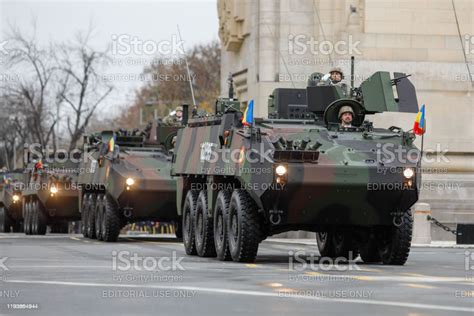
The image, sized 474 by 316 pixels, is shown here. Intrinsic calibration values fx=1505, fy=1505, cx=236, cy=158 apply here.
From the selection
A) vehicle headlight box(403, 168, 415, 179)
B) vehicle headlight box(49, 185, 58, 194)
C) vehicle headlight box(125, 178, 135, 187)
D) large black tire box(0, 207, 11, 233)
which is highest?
vehicle headlight box(403, 168, 415, 179)

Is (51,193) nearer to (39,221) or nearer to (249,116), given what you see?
(39,221)

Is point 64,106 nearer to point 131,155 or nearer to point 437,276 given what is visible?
point 131,155

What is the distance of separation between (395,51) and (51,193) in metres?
9.30

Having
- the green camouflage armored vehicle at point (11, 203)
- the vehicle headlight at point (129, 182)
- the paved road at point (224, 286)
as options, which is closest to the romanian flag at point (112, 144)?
the vehicle headlight at point (129, 182)

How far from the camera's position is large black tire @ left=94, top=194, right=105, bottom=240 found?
31602 mm

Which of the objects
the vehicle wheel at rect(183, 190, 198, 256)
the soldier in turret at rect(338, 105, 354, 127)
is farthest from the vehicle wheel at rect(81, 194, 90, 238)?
the soldier in turret at rect(338, 105, 354, 127)

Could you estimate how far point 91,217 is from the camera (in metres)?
33.2

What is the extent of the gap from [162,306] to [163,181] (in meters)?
17.3

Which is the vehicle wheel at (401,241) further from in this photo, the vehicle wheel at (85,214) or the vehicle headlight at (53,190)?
the vehicle headlight at (53,190)

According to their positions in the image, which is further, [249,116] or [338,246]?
[338,246]

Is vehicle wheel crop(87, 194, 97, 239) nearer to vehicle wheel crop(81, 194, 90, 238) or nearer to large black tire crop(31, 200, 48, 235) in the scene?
vehicle wheel crop(81, 194, 90, 238)

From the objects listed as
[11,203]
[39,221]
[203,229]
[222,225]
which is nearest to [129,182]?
[203,229]

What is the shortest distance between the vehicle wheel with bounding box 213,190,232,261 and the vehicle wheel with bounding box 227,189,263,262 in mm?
452

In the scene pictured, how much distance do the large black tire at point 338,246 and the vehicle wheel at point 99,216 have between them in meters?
8.83
